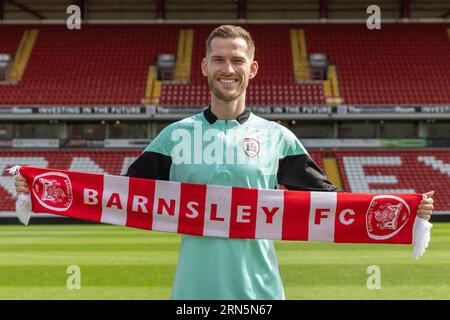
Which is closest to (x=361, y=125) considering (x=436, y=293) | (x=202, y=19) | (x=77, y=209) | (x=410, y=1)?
(x=410, y=1)

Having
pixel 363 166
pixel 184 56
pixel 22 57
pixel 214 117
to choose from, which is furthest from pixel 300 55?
pixel 214 117

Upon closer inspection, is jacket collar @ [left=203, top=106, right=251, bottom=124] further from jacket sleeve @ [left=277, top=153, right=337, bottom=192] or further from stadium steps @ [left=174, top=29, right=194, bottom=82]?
stadium steps @ [left=174, top=29, right=194, bottom=82]

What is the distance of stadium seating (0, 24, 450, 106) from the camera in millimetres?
27438

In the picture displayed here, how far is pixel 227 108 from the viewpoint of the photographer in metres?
2.89

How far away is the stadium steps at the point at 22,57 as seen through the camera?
28.9m

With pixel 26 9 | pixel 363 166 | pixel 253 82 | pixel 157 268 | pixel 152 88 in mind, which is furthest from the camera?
pixel 26 9

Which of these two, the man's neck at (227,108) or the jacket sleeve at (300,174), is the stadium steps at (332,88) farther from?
the man's neck at (227,108)

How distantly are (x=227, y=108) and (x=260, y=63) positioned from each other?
2700cm

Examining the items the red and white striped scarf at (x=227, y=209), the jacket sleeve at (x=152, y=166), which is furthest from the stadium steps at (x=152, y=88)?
the jacket sleeve at (x=152, y=166)

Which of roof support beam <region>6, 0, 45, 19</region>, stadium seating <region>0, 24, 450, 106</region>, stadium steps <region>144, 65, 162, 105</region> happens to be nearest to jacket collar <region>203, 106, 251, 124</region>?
stadium seating <region>0, 24, 450, 106</region>

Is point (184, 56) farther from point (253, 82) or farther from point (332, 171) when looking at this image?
point (332, 171)

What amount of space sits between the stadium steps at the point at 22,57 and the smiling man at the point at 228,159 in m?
27.5

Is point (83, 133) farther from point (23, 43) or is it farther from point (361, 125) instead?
point (361, 125)
